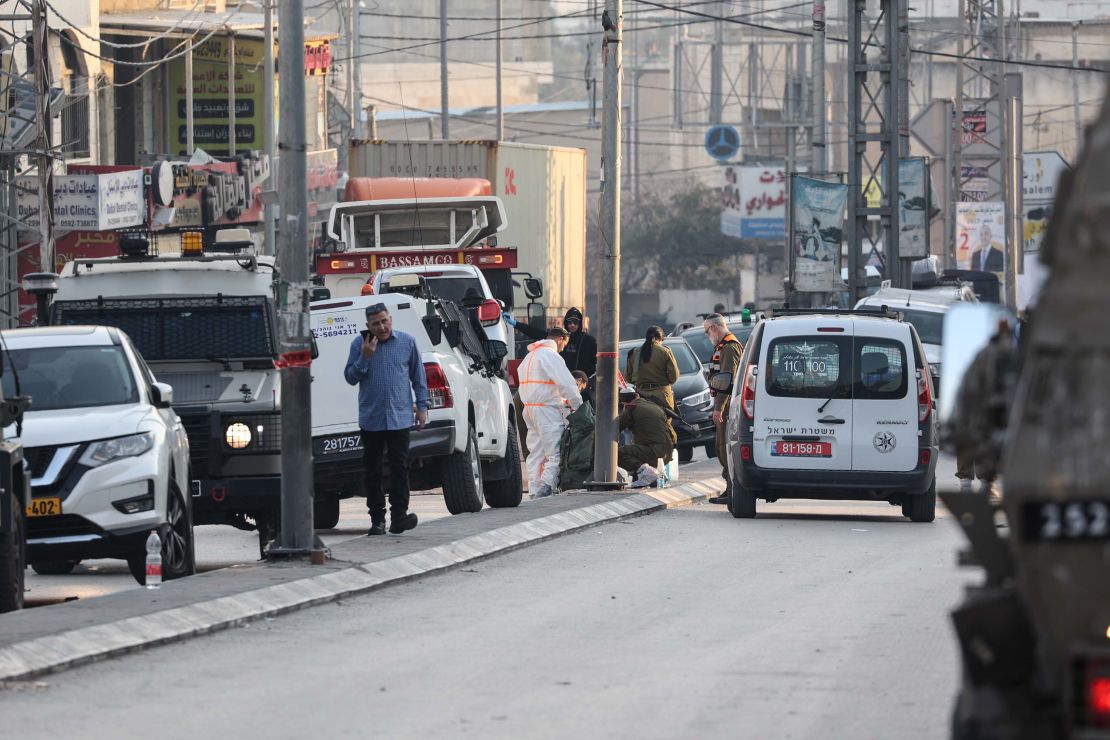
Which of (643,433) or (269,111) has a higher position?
(269,111)

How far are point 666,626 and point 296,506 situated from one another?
142 inches

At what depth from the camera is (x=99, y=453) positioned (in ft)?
44.1

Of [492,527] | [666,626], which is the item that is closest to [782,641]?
[666,626]

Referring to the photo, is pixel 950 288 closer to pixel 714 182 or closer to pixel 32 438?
pixel 32 438

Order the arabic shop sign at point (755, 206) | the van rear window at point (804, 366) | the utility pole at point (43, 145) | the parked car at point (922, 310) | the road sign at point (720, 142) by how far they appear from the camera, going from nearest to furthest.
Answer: the van rear window at point (804, 366), the utility pole at point (43, 145), the parked car at point (922, 310), the arabic shop sign at point (755, 206), the road sign at point (720, 142)

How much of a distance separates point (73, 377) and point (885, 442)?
7709 mm

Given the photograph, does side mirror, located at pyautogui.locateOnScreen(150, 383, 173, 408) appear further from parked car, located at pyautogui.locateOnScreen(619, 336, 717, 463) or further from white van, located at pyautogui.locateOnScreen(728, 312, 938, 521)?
parked car, located at pyautogui.locateOnScreen(619, 336, 717, 463)

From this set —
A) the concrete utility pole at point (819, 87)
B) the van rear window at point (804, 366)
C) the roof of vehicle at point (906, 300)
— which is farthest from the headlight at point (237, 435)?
the concrete utility pole at point (819, 87)

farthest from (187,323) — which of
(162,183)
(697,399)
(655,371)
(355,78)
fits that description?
(355,78)

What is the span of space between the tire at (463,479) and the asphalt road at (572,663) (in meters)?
2.95

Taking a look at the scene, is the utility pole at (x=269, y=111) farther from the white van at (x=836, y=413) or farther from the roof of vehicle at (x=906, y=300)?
the white van at (x=836, y=413)

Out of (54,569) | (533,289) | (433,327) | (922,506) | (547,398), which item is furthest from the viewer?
(533,289)

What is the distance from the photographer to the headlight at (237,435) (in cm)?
1570

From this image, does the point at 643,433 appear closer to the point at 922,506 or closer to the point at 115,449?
the point at 922,506
